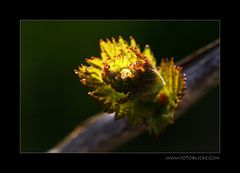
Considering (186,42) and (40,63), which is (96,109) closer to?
(40,63)

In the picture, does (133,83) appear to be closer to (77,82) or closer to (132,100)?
(132,100)

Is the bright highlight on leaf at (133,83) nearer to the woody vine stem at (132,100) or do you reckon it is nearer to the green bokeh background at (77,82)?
the woody vine stem at (132,100)

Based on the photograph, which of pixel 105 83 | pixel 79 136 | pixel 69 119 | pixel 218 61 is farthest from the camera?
pixel 69 119

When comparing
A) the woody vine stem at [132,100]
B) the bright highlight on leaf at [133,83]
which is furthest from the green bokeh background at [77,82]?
the bright highlight on leaf at [133,83]

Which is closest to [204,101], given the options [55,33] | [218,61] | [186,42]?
[186,42]

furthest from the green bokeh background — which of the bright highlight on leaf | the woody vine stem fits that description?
the bright highlight on leaf

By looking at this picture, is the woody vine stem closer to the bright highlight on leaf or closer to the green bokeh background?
the bright highlight on leaf

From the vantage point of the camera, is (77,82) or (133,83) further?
(77,82)

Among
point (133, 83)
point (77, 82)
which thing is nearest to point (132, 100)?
point (133, 83)
